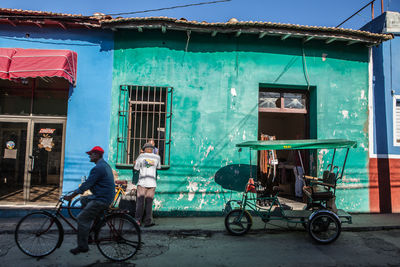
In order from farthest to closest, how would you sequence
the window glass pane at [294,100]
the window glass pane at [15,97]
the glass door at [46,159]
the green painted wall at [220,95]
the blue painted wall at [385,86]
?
1. the window glass pane at [294,100]
2. the blue painted wall at [385,86]
3. the window glass pane at [15,97]
4. the glass door at [46,159]
5. the green painted wall at [220,95]

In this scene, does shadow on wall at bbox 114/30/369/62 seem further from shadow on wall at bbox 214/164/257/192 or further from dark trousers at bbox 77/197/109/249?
dark trousers at bbox 77/197/109/249

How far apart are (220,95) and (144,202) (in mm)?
3560

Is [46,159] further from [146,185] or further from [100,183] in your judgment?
[100,183]

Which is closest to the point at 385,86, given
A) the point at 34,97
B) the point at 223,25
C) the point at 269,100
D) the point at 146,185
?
the point at 269,100

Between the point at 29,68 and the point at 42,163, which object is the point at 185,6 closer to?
the point at 29,68

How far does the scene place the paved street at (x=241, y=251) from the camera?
15.3ft

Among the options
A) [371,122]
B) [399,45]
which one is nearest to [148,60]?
[371,122]

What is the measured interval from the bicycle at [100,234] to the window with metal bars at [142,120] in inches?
129

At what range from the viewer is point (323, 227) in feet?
19.6

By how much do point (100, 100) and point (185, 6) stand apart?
11.4 feet

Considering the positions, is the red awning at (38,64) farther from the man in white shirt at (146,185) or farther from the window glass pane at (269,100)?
the window glass pane at (269,100)

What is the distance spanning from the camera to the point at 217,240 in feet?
19.5

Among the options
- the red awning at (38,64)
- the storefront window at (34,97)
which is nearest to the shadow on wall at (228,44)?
the red awning at (38,64)

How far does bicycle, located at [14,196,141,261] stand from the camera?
4.61m
